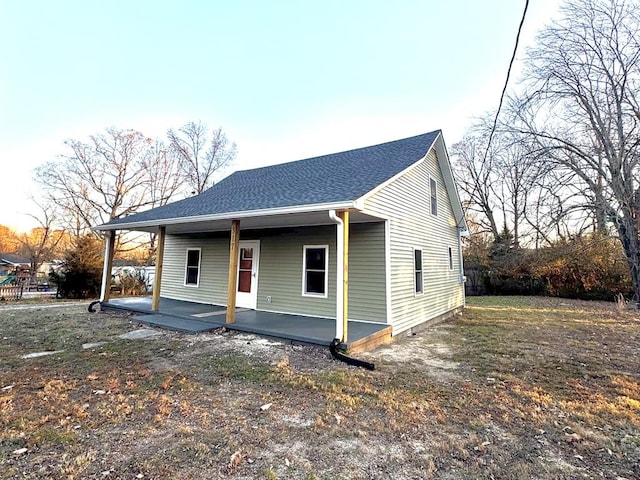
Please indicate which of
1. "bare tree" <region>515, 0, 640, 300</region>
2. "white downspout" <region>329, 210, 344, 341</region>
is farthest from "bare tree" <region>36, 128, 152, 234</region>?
"bare tree" <region>515, 0, 640, 300</region>

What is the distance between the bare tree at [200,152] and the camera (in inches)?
953

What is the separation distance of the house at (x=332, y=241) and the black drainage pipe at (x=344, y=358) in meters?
0.15

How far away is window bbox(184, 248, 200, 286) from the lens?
32.6 feet

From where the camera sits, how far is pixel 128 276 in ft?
48.6

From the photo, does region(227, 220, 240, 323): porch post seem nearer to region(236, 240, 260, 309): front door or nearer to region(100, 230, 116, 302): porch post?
region(236, 240, 260, 309): front door

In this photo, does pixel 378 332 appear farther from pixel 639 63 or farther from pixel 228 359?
pixel 639 63

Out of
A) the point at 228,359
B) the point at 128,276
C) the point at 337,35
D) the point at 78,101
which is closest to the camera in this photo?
the point at 228,359

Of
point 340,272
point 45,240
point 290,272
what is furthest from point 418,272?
point 45,240

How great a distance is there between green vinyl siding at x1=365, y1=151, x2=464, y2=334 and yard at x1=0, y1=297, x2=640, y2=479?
5.01 ft

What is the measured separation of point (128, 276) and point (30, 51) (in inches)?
362

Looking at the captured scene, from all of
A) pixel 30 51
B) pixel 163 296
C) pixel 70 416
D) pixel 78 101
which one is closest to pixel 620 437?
pixel 70 416

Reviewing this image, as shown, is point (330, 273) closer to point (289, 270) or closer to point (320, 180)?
point (289, 270)

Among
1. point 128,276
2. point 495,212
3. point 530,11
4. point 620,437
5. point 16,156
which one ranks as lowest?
point 620,437

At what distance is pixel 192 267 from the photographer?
396 inches
